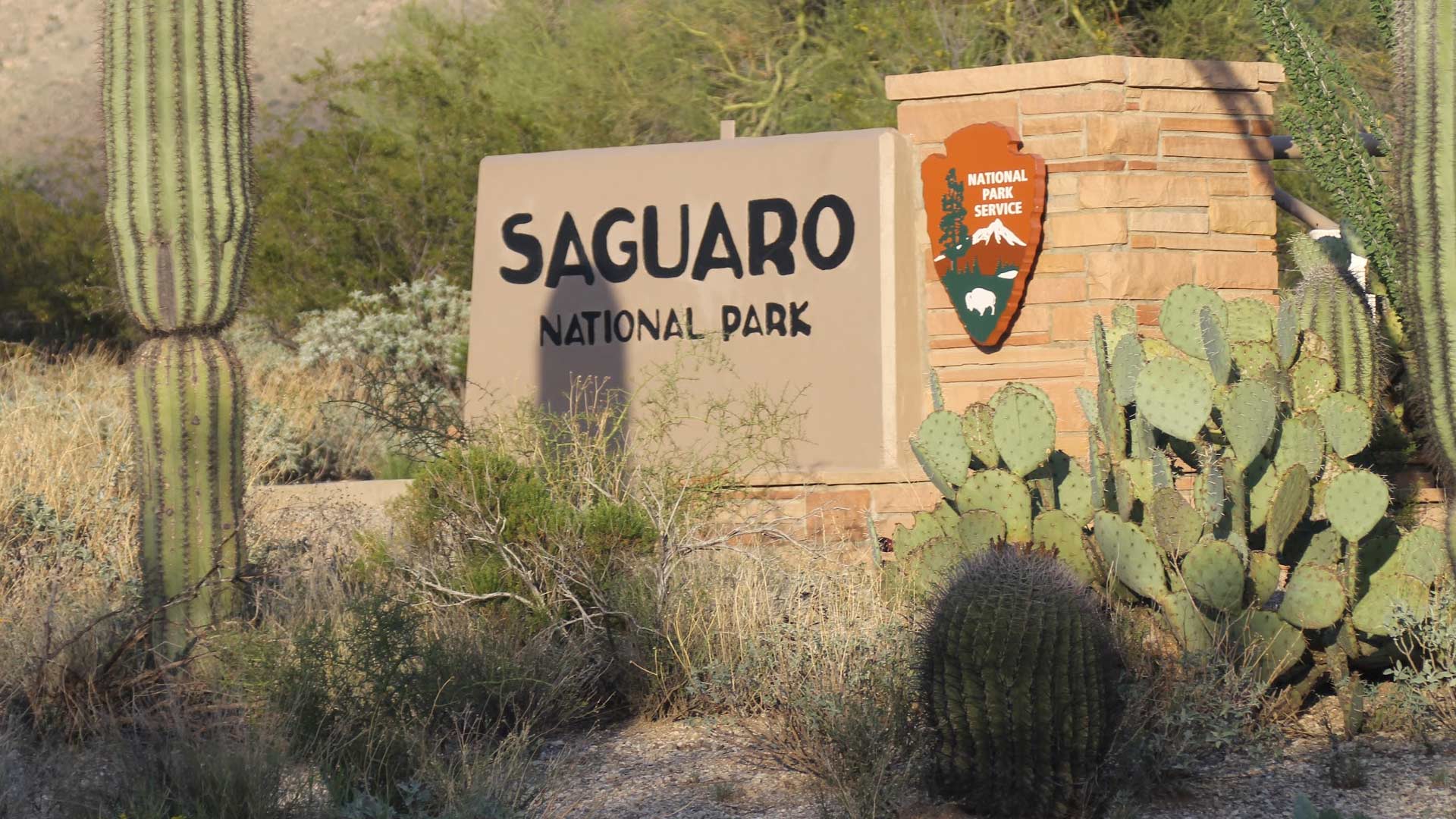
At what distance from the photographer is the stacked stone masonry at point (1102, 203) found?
906 cm

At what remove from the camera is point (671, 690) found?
6301 mm

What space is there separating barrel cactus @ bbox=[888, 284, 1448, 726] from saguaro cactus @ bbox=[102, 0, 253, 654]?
9.22 feet

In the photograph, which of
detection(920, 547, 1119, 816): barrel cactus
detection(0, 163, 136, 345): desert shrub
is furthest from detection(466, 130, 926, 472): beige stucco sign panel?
detection(0, 163, 136, 345): desert shrub

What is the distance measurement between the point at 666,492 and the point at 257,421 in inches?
202

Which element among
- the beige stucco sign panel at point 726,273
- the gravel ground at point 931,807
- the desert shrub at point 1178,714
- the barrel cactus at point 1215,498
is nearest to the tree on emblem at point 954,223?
the beige stucco sign panel at point 726,273

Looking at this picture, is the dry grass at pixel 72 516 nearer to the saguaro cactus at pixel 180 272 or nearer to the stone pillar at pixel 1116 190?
the saguaro cactus at pixel 180 272

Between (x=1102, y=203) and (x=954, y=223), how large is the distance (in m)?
0.84

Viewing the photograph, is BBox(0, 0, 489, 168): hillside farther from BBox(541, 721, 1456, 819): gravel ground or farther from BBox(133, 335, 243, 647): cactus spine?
BBox(541, 721, 1456, 819): gravel ground

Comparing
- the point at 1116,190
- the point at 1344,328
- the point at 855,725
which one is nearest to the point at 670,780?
the point at 855,725

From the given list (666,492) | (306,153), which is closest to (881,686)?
(666,492)

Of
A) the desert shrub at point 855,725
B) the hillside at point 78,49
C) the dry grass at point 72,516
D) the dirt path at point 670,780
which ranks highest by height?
the hillside at point 78,49

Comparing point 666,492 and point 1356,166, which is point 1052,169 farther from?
point 666,492

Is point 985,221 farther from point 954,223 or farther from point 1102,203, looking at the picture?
point 1102,203

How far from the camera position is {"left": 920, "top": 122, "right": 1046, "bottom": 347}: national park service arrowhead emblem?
9.09 metres
